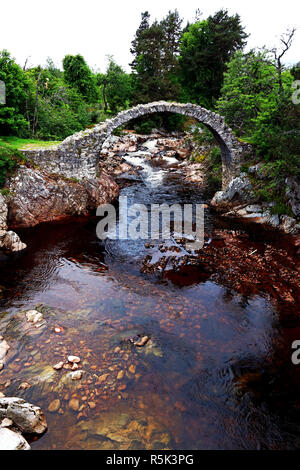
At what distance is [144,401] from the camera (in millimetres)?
4926

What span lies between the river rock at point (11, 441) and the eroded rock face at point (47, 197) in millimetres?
10275

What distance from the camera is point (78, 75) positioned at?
117ft

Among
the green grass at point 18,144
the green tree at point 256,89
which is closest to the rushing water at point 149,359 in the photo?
the green grass at point 18,144

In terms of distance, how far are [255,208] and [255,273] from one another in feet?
19.4

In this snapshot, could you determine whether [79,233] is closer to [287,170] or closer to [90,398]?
[90,398]

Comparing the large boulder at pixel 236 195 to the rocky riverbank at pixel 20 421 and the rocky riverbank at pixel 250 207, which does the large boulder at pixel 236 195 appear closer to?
the rocky riverbank at pixel 250 207

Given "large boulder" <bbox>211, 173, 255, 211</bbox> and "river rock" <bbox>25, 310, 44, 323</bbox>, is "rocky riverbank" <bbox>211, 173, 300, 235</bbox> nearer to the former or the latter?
"large boulder" <bbox>211, 173, 255, 211</bbox>

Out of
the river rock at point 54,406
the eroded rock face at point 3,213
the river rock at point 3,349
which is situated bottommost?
the river rock at point 54,406

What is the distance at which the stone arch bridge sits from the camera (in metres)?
14.2

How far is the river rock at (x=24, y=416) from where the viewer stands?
4.20 m

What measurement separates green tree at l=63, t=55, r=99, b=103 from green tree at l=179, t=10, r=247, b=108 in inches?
562

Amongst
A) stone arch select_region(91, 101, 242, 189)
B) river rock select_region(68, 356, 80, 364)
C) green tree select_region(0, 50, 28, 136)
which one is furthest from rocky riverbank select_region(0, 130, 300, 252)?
river rock select_region(68, 356, 80, 364)

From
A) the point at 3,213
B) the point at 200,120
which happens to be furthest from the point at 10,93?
the point at 200,120

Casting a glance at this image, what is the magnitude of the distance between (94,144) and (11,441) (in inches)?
559
